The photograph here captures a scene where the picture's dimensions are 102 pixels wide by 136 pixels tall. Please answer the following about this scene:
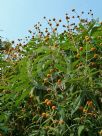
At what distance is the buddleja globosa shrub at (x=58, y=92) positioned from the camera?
10.4 ft

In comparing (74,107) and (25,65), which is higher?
(25,65)

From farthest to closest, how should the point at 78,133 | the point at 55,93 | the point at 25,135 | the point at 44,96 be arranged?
the point at 25,135, the point at 44,96, the point at 55,93, the point at 78,133

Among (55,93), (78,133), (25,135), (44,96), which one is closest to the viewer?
(78,133)

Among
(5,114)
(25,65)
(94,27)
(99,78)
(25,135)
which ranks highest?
(94,27)

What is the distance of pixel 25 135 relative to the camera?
3.85 m

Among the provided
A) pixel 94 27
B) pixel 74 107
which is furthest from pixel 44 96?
pixel 94 27

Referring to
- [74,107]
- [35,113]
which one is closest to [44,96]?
[35,113]

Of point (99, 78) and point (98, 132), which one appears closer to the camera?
point (98, 132)

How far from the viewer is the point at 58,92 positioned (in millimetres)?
3547

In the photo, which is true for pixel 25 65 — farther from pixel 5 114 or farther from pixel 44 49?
pixel 5 114

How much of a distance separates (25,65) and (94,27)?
34.0 inches

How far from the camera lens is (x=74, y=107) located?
3.15 metres

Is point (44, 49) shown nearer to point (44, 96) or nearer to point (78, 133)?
point (44, 96)

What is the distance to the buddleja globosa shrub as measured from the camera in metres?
3.18
